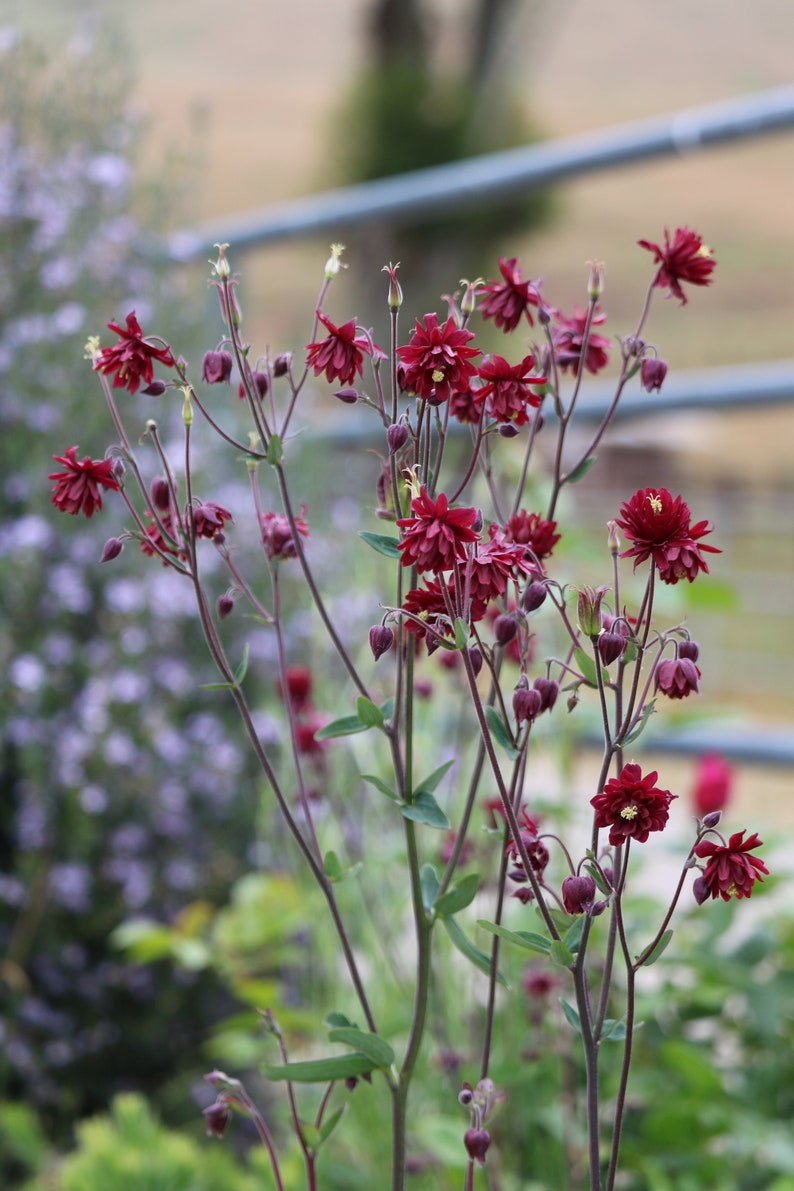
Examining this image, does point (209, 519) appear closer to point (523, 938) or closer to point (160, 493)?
point (160, 493)

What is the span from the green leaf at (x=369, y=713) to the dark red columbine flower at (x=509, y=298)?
0.61 ft

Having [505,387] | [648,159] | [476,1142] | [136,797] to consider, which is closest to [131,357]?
[505,387]

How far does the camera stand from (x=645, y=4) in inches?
669

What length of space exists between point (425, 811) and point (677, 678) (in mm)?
129

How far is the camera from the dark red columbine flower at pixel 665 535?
18.2 inches

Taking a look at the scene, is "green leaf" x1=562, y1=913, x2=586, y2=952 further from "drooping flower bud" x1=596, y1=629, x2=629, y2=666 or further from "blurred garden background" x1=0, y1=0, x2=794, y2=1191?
"blurred garden background" x1=0, y1=0, x2=794, y2=1191

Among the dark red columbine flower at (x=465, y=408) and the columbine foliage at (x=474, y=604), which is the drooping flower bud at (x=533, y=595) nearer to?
the columbine foliage at (x=474, y=604)

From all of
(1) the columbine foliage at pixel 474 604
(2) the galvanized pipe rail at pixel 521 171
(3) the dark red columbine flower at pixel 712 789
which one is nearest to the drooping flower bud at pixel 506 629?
(1) the columbine foliage at pixel 474 604

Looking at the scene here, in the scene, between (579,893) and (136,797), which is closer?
(579,893)

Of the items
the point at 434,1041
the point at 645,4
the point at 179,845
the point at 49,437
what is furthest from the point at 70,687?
the point at 645,4

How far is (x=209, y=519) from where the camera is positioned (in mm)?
574

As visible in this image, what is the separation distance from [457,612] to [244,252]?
2.11m

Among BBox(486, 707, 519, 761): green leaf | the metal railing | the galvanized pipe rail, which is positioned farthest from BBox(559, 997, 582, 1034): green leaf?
the galvanized pipe rail

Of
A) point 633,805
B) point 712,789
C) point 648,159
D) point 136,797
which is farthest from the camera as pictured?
point 648,159
